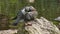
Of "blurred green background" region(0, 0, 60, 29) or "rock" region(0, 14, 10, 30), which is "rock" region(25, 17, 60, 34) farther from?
"blurred green background" region(0, 0, 60, 29)

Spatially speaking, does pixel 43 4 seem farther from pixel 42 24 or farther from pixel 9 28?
pixel 42 24

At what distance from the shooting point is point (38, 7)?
39.2ft

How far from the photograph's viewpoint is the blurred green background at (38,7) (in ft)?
37.1

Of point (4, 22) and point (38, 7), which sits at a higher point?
point (38, 7)

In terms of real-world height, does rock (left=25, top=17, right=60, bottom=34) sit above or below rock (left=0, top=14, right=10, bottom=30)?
above

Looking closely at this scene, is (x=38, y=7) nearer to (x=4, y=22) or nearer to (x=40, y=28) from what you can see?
(x=4, y=22)

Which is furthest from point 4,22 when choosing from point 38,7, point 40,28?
point 40,28

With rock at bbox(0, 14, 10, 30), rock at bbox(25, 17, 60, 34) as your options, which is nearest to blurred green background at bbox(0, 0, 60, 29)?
rock at bbox(0, 14, 10, 30)

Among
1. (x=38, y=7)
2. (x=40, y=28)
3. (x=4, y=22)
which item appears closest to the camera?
(x=40, y=28)

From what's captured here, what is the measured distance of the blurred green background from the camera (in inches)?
445

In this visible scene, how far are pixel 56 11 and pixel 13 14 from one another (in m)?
1.96

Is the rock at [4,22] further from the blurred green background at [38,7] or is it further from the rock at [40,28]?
the rock at [40,28]

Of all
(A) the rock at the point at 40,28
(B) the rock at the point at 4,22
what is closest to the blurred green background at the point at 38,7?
(B) the rock at the point at 4,22

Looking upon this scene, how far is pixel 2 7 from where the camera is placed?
12.1 meters
